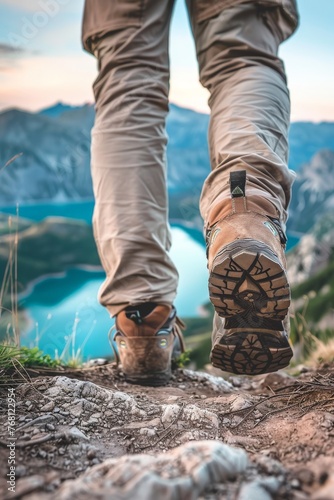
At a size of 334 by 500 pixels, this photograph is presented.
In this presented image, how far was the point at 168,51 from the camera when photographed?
1890 mm

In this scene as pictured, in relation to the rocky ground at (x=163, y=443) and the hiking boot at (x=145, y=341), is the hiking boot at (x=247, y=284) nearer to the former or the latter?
the rocky ground at (x=163, y=443)

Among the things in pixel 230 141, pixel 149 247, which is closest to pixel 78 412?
pixel 149 247

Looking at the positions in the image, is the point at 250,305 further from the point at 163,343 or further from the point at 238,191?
the point at 163,343

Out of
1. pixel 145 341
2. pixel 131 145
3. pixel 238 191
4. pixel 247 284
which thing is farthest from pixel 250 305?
pixel 131 145

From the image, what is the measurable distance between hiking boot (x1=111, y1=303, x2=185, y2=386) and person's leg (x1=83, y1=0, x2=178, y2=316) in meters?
0.05

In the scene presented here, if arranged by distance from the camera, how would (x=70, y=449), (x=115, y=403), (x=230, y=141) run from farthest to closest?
(x=230, y=141)
(x=115, y=403)
(x=70, y=449)

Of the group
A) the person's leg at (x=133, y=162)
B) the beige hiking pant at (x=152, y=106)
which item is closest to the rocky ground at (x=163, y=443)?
the person's leg at (x=133, y=162)

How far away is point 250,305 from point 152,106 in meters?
0.90

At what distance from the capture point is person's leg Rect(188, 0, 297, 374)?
4.28 feet

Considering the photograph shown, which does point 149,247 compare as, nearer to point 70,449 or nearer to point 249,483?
point 70,449

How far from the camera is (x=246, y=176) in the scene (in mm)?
1445

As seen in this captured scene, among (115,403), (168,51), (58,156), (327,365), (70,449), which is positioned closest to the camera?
(70,449)

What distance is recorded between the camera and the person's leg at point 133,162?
1795 millimetres

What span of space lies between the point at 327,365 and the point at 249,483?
5.30 feet
